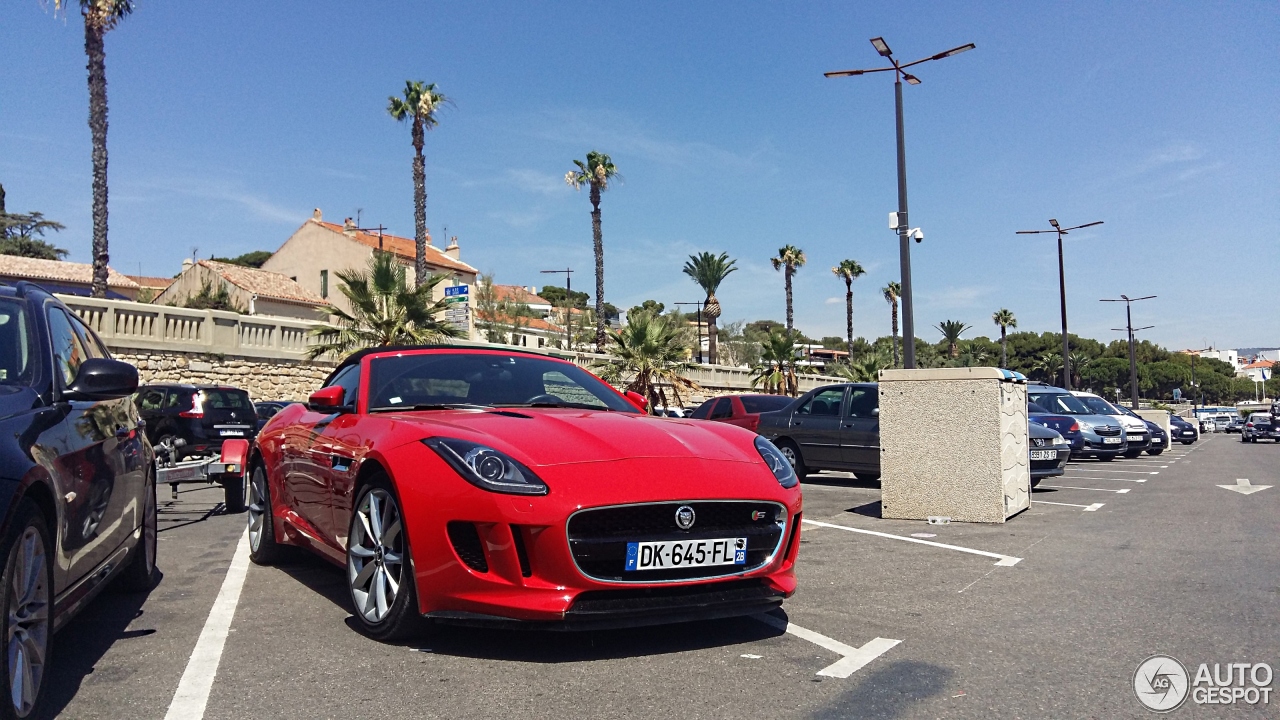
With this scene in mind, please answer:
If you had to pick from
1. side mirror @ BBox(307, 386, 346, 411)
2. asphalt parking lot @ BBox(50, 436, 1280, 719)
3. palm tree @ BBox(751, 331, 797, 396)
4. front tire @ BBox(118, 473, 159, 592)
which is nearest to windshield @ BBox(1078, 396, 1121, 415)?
asphalt parking lot @ BBox(50, 436, 1280, 719)

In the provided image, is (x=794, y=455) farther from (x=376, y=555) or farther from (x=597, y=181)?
(x=597, y=181)

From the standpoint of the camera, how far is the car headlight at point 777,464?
4305 mm

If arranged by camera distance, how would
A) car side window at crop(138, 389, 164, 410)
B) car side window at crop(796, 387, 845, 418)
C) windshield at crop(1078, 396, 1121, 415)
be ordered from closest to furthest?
car side window at crop(796, 387, 845, 418) < car side window at crop(138, 389, 164, 410) < windshield at crop(1078, 396, 1121, 415)

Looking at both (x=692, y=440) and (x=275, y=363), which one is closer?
(x=692, y=440)

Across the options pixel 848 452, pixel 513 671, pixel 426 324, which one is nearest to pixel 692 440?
pixel 513 671

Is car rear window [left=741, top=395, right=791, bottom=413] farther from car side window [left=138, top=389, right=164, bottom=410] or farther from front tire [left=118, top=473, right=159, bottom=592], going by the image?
front tire [left=118, top=473, right=159, bottom=592]

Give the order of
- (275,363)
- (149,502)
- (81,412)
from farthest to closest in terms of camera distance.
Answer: (275,363)
(149,502)
(81,412)

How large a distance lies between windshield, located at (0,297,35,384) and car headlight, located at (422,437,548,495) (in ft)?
5.29

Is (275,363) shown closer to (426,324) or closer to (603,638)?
(426,324)

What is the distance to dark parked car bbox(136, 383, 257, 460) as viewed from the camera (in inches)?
619

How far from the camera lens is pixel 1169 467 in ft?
59.6

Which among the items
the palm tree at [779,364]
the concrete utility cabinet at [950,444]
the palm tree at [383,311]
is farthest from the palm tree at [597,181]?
the concrete utility cabinet at [950,444]

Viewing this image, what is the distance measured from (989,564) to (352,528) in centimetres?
414

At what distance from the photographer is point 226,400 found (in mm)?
16516
